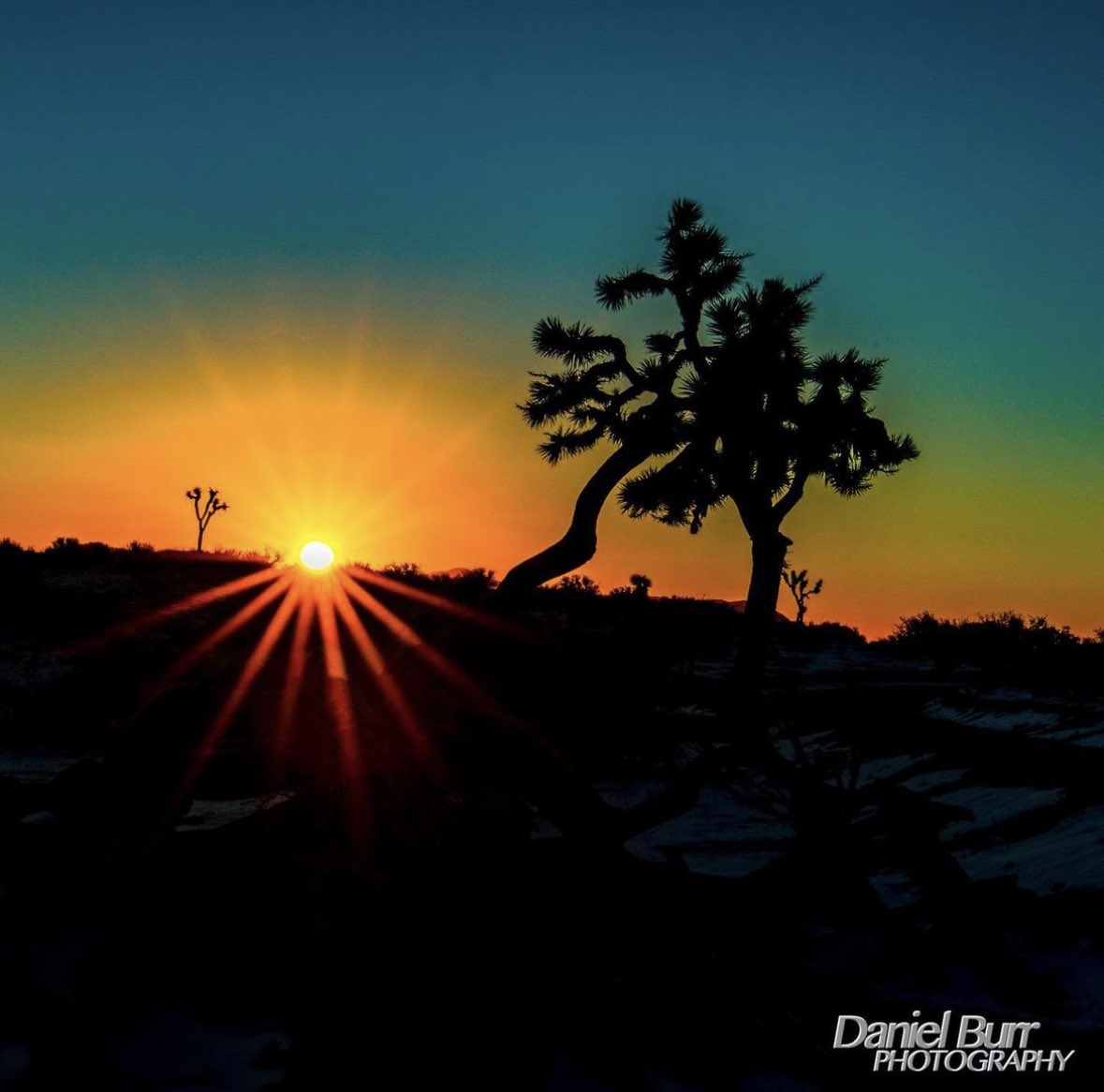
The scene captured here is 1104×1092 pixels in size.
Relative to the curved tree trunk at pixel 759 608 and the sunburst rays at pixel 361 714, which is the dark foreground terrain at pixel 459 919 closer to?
the sunburst rays at pixel 361 714

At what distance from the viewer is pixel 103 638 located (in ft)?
48.8

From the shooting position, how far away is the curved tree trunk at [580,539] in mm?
8211

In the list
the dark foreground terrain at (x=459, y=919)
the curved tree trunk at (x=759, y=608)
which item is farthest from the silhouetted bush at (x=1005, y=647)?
the dark foreground terrain at (x=459, y=919)

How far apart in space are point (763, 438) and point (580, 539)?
8463 millimetres

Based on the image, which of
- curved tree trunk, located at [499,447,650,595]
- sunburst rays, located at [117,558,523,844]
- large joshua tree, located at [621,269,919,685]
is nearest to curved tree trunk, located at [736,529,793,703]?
large joshua tree, located at [621,269,919,685]

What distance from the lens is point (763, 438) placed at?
16.5 metres

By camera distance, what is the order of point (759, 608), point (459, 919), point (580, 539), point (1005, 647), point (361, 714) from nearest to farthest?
1. point (459, 919)
2. point (361, 714)
3. point (580, 539)
4. point (759, 608)
5. point (1005, 647)

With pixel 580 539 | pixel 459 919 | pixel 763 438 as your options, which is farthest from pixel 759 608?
pixel 459 919

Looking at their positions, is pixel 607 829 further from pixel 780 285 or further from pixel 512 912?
pixel 780 285

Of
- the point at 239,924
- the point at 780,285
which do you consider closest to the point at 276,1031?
the point at 239,924

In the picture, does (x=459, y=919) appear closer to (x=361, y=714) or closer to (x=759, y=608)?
(x=361, y=714)

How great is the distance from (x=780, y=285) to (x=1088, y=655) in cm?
933

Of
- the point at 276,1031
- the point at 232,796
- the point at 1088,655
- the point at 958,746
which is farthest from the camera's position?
the point at 1088,655

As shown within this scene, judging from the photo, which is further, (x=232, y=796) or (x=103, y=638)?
(x=103, y=638)
